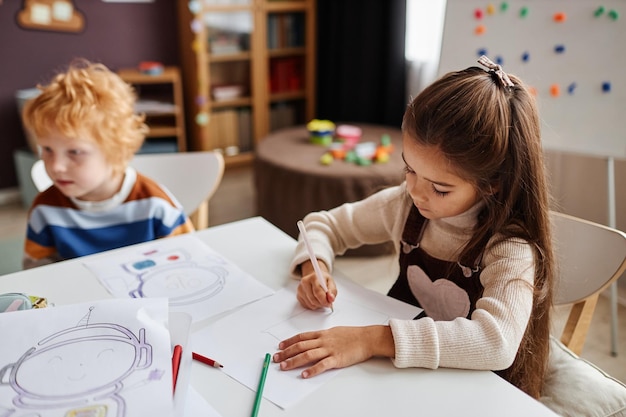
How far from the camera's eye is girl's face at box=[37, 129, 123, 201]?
4.34 ft

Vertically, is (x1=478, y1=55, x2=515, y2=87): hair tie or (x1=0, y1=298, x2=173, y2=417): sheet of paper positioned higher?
(x1=478, y1=55, x2=515, y2=87): hair tie

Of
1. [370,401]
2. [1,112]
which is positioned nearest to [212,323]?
[370,401]

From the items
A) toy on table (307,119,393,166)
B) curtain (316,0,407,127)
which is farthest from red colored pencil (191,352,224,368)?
curtain (316,0,407,127)

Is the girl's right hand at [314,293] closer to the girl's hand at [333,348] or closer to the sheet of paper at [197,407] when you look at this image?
the girl's hand at [333,348]

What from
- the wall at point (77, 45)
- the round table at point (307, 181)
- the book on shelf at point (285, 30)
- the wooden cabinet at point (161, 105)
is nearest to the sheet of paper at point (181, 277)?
the round table at point (307, 181)

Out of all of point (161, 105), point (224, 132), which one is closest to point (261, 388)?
point (161, 105)

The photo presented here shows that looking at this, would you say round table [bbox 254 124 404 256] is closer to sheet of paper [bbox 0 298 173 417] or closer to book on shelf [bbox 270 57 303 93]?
book on shelf [bbox 270 57 303 93]

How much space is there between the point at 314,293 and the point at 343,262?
5.44ft

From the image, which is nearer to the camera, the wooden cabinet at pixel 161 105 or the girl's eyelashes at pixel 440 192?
the girl's eyelashes at pixel 440 192

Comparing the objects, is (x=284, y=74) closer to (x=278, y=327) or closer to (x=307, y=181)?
(x=307, y=181)

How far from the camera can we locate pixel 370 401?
0.73 m

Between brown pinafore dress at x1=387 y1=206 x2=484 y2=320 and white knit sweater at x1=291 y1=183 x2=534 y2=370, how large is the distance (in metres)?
0.02

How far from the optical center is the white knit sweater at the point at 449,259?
80 centimetres

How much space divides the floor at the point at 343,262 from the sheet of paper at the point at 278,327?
46cm
